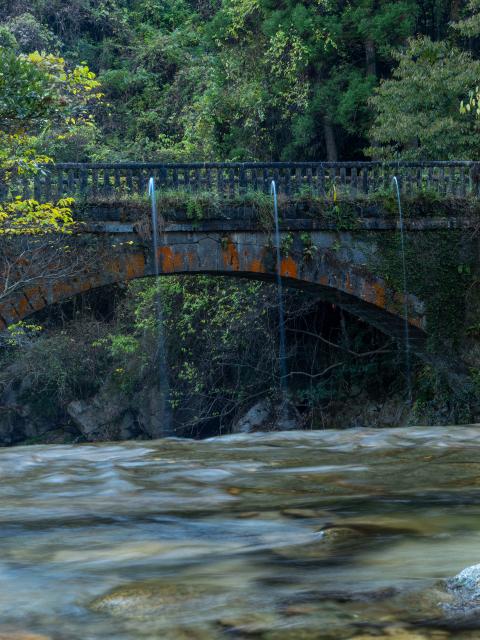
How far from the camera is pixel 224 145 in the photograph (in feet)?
68.5

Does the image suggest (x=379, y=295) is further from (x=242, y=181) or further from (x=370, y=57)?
(x=370, y=57)

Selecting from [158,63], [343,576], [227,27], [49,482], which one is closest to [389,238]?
[227,27]

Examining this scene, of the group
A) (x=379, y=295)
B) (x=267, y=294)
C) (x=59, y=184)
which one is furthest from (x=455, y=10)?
(x=59, y=184)

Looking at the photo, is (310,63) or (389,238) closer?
(389,238)

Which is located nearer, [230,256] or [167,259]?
[167,259]

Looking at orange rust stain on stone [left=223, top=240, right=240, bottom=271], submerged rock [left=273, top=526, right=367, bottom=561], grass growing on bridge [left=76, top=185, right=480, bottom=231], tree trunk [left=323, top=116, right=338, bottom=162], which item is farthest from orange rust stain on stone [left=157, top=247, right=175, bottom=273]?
submerged rock [left=273, top=526, right=367, bottom=561]

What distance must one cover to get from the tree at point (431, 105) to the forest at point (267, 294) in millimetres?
30

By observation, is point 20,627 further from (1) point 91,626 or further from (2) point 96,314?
(2) point 96,314

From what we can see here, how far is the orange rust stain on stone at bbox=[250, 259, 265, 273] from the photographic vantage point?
13891mm

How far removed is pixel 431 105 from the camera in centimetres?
1647

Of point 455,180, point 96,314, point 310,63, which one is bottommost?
point 96,314

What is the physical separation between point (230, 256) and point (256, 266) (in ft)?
1.36

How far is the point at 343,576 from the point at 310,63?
17.4 metres

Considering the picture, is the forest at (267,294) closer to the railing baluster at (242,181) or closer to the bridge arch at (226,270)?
the bridge arch at (226,270)
